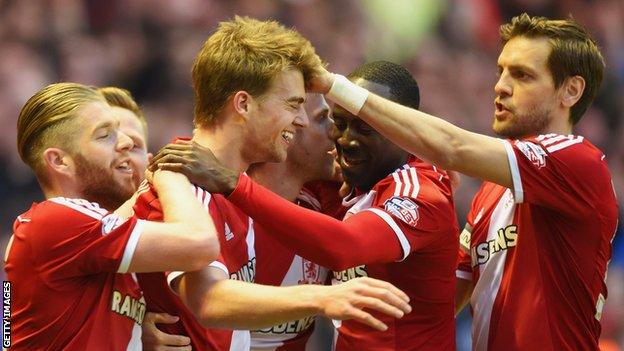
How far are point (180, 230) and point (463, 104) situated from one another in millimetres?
6554

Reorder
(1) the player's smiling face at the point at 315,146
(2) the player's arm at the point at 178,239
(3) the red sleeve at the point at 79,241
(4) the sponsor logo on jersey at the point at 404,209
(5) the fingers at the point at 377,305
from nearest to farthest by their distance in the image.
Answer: (5) the fingers at the point at 377,305 → (2) the player's arm at the point at 178,239 → (3) the red sleeve at the point at 79,241 → (4) the sponsor logo on jersey at the point at 404,209 → (1) the player's smiling face at the point at 315,146

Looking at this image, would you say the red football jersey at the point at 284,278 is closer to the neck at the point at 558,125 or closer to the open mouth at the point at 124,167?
the open mouth at the point at 124,167

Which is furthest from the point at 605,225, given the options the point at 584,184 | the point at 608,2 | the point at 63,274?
the point at 608,2

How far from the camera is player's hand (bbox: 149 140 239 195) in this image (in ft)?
13.2

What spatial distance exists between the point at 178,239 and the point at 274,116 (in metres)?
0.72

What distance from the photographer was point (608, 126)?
10.3 meters

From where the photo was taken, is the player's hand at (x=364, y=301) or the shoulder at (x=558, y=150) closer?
the player's hand at (x=364, y=301)

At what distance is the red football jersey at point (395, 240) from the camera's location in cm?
409

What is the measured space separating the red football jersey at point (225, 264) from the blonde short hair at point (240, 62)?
1.24 feet

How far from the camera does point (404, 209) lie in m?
4.38

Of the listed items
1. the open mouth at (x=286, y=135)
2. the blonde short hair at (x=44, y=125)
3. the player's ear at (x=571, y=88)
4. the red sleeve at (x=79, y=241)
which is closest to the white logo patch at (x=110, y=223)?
the red sleeve at (x=79, y=241)

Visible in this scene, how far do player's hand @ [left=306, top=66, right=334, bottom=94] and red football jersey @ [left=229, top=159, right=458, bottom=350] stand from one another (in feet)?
1.65

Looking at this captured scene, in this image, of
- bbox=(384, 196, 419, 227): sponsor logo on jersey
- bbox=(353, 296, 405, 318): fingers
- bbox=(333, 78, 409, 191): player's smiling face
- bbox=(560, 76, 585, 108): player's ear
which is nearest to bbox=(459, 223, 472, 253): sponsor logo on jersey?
bbox=(333, 78, 409, 191): player's smiling face

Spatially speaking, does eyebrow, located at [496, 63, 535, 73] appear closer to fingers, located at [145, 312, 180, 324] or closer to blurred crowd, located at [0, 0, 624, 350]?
fingers, located at [145, 312, 180, 324]
